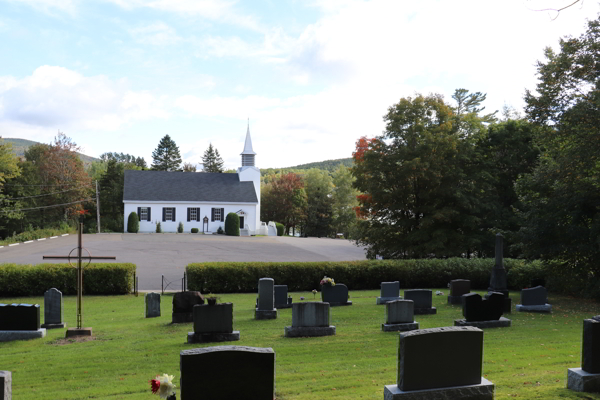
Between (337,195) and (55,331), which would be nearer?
(55,331)

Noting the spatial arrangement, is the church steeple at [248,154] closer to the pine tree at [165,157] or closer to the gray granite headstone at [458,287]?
the pine tree at [165,157]

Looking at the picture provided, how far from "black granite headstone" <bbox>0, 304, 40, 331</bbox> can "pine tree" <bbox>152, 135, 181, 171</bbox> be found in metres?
76.3

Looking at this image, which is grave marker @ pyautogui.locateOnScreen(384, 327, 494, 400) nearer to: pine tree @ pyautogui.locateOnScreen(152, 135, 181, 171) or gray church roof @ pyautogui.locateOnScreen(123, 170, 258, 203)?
gray church roof @ pyautogui.locateOnScreen(123, 170, 258, 203)

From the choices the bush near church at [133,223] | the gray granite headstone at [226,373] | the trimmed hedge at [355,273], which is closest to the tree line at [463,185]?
the trimmed hedge at [355,273]

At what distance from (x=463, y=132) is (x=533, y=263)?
29.4 feet

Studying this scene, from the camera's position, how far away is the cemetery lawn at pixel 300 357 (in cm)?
656

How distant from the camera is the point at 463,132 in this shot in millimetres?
26344

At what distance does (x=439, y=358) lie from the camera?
17.8 ft

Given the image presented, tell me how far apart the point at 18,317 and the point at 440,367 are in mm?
9712

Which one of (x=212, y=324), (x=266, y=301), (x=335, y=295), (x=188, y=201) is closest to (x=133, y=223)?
(x=188, y=201)

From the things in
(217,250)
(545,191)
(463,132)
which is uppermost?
(463,132)

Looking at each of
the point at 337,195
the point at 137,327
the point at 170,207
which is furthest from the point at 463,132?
the point at 337,195

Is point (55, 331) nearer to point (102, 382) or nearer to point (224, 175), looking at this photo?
point (102, 382)

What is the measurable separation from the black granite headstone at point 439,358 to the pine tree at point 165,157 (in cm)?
8356
